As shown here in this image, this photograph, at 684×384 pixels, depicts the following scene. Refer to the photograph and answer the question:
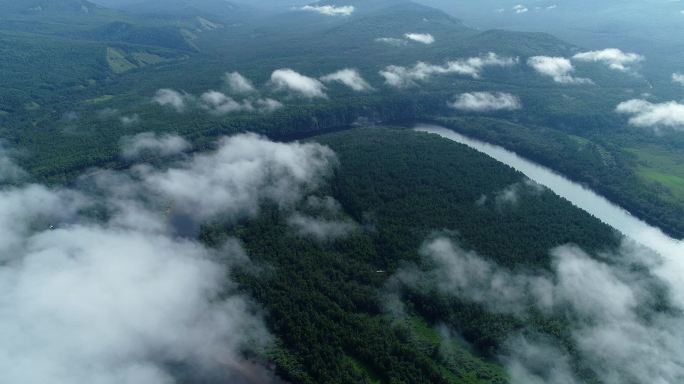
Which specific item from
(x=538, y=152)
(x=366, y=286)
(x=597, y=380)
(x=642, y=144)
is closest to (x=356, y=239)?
(x=366, y=286)

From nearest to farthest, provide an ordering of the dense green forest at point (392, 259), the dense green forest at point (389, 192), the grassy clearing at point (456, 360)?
1. the grassy clearing at point (456, 360)
2. the dense green forest at point (392, 259)
3. the dense green forest at point (389, 192)

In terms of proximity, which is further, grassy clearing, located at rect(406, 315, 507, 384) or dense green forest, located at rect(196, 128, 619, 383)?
dense green forest, located at rect(196, 128, 619, 383)

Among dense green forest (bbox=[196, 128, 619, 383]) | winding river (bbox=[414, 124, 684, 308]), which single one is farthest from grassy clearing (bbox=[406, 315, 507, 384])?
winding river (bbox=[414, 124, 684, 308])

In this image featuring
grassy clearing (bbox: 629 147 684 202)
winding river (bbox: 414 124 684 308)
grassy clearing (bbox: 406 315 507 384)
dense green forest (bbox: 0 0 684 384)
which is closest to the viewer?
grassy clearing (bbox: 406 315 507 384)

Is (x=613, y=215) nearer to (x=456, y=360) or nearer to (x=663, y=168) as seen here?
(x=663, y=168)

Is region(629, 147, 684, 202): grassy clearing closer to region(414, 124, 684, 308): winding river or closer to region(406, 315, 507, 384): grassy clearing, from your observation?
region(414, 124, 684, 308): winding river

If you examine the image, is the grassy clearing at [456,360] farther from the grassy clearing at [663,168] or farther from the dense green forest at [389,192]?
the grassy clearing at [663,168]

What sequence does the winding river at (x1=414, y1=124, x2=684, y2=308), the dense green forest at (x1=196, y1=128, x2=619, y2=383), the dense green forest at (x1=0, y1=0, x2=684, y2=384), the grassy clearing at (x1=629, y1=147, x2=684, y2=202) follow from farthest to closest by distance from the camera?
1. the grassy clearing at (x1=629, y1=147, x2=684, y2=202)
2. the winding river at (x1=414, y1=124, x2=684, y2=308)
3. the dense green forest at (x1=0, y1=0, x2=684, y2=384)
4. the dense green forest at (x1=196, y1=128, x2=619, y2=383)

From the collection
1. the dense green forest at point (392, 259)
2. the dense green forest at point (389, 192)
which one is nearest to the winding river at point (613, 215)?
the dense green forest at point (389, 192)

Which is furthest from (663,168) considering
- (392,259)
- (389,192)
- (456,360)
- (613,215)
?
(456,360)
